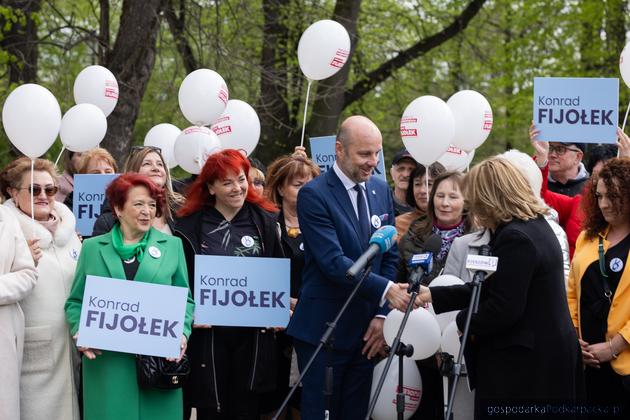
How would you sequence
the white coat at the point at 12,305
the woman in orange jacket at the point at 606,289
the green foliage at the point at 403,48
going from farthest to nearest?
the green foliage at the point at 403,48
the white coat at the point at 12,305
the woman in orange jacket at the point at 606,289

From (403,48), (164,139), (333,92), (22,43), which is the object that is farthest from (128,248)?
(403,48)

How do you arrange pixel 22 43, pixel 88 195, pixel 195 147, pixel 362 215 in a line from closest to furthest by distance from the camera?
pixel 362 215 < pixel 88 195 < pixel 195 147 < pixel 22 43

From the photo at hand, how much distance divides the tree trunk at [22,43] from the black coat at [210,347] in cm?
798

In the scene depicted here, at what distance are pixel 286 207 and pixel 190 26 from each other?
8.24 metres

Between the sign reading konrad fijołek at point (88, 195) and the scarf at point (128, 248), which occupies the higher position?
the sign reading konrad fijołek at point (88, 195)

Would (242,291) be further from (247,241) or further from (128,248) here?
(128,248)

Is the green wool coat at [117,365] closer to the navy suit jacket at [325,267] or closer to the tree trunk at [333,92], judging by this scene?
the navy suit jacket at [325,267]

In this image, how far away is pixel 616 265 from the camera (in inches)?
245

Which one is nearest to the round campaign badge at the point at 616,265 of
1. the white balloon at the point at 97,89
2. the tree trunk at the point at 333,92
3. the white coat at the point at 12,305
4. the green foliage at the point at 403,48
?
the white coat at the point at 12,305

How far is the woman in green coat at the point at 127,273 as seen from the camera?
250 inches

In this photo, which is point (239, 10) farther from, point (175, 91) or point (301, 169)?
point (301, 169)

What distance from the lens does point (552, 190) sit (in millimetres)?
8531

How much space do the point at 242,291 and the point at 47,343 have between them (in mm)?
1295

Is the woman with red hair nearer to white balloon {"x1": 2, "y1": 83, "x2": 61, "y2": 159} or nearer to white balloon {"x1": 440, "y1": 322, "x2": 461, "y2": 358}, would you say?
white balloon {"x1": 440, "y1": 322, "x2": 461, "y2": 358}
